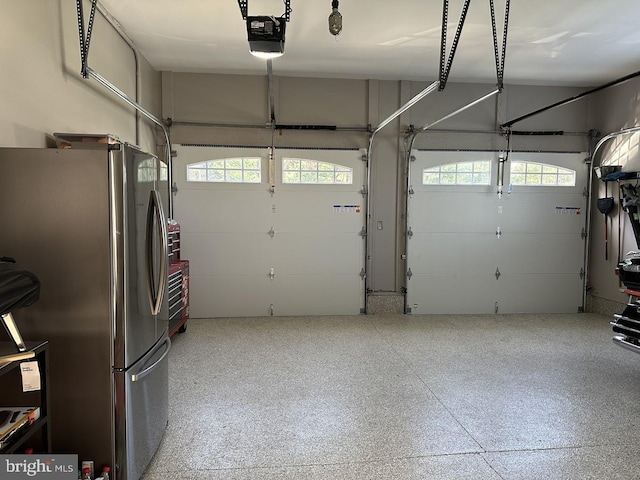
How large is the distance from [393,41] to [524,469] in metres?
4.07

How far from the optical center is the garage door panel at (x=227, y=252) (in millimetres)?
5469

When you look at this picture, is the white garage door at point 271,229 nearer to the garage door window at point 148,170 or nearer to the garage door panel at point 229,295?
the garage door panel at point 229,295

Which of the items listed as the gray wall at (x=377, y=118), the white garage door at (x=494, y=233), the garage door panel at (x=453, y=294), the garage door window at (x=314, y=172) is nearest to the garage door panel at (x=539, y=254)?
the white garage door at (x=494, y=233)

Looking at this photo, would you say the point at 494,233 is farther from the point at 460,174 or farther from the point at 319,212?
the point at 319,212

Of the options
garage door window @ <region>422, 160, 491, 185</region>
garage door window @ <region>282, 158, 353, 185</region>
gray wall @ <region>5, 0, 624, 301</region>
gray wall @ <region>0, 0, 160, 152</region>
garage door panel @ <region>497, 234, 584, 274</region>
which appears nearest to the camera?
gray wall @ <region>0, 0, 160, 152</region>

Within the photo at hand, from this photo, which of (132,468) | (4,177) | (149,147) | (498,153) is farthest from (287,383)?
(498,153)

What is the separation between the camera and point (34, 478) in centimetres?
178

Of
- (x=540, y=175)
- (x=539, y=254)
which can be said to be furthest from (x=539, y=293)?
(x=540, y=175)

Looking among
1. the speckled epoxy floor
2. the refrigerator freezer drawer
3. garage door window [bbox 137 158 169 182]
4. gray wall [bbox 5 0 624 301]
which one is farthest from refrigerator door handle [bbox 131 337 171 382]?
gray wall [bbox 5 0 624 301]

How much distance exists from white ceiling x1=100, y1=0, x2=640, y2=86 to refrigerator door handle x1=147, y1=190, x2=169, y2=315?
2.23m

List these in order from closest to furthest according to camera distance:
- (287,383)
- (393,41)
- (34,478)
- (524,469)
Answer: (34,478) < (524,469) < (287,383) < (393,41)

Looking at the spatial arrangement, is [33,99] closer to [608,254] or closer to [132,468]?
[132,468]

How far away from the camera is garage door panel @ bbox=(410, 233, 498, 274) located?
19.0 ft

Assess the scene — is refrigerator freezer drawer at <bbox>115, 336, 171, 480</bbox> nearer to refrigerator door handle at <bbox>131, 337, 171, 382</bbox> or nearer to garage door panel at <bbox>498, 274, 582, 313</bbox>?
refrigerator door handle at <bbox>131, 337, 171, 382</bbox>
